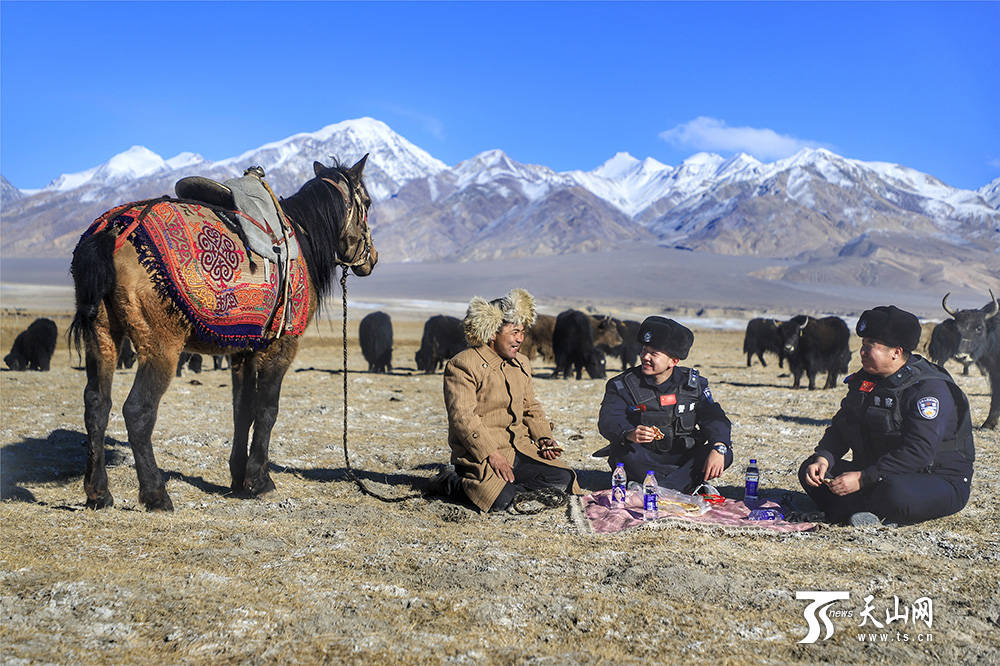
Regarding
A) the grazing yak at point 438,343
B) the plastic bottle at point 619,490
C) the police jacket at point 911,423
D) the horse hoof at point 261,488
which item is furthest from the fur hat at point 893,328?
the grazing yak at point 438,343

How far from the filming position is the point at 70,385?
1255cm

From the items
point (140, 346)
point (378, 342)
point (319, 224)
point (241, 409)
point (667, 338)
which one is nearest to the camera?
point (140, 346)

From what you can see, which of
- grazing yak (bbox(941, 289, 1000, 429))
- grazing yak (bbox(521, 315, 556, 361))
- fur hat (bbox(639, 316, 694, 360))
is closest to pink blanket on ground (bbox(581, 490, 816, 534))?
fur hat (bbox(639, 316, 694, 360))

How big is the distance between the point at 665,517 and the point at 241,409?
3287 millimetres

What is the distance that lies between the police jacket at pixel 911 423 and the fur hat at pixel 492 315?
226cm

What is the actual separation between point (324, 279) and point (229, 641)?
3774mm

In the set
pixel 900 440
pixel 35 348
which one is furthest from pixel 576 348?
pixel 900 440

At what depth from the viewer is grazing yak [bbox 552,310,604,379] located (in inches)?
757

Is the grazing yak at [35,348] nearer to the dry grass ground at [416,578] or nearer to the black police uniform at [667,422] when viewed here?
the dry grass ground at [416,578]

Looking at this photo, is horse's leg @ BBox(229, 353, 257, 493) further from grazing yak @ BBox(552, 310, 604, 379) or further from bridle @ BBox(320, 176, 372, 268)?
grazing yak @ BBox(552, 310, 604, 379)

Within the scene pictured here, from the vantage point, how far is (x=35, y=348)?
56.4 ft

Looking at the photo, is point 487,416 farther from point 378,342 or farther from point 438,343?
point 378,342

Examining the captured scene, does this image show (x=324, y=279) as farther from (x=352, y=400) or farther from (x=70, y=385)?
(x=70, y=385)

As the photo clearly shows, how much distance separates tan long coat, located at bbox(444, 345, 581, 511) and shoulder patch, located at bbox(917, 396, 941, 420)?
7.81 ft
